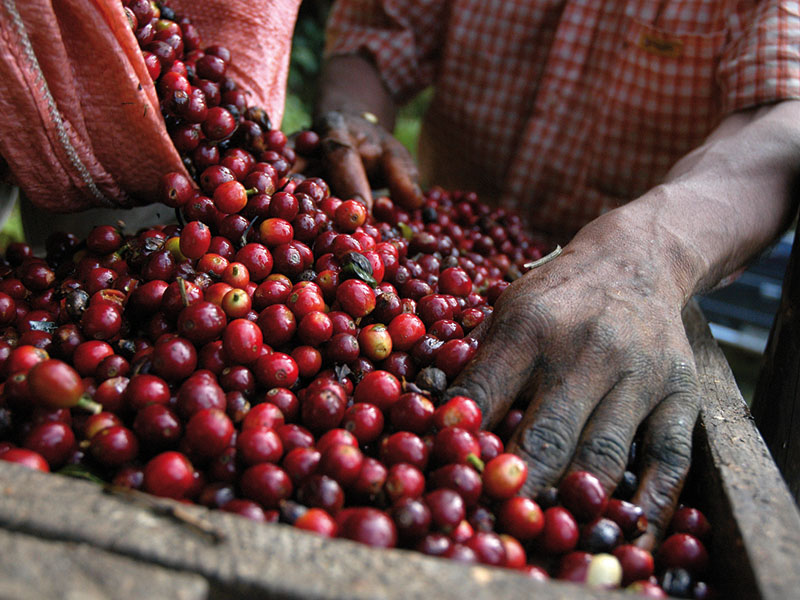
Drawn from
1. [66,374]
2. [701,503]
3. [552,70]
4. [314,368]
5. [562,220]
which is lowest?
[562,220]

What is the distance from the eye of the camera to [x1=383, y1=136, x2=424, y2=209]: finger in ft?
10.3

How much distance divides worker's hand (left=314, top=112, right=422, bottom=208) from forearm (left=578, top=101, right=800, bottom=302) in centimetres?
111

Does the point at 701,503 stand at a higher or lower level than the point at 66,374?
lower

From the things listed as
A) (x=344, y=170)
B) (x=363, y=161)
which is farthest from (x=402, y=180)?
(x=344, y=170)

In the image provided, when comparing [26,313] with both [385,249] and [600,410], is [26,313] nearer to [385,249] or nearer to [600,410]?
[385,249]

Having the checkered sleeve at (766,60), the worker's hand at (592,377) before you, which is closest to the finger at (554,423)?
the worker's hand at (592,377)

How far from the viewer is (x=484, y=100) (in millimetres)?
4578

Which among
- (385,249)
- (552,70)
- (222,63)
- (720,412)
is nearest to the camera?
(720,412)

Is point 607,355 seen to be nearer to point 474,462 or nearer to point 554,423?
point 554,423

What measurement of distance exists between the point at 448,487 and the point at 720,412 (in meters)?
1.02

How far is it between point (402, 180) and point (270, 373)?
1.72 metres

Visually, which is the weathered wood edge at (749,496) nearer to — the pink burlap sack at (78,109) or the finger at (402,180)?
the finger at (402,180)

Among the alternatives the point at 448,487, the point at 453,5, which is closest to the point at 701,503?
the point at 448,487

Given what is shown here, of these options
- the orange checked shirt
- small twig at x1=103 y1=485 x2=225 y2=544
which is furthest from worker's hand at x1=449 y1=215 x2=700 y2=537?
the orange checked shirt
